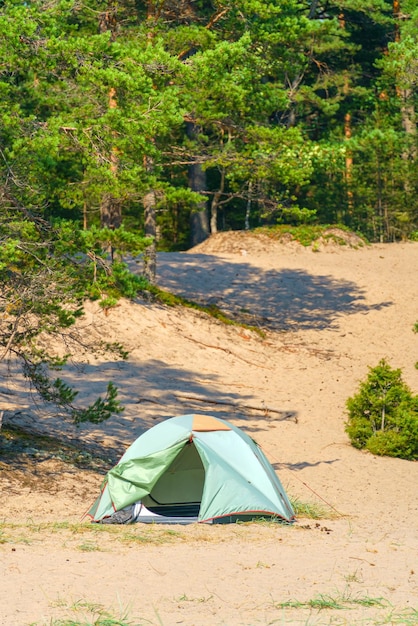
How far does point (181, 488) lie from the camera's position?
12.6 meters

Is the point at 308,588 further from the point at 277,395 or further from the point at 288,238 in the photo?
the point at 288,238

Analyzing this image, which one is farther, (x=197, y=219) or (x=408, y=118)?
(x=408, y=118)

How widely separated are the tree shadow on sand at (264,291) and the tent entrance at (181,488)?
12.8 meters

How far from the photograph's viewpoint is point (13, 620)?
7.02 metres

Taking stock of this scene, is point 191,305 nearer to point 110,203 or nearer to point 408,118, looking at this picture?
point 110,203

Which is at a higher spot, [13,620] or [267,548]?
[13,620]

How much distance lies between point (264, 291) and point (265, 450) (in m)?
12.0

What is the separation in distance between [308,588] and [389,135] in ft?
91.1

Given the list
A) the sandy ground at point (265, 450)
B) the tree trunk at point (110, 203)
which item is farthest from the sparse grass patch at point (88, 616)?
the tree trunk at point (110, 203)

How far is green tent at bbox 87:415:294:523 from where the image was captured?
37.8 ft

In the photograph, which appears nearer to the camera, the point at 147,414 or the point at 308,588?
the point at 308,588

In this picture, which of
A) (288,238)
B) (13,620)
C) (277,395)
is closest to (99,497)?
(13,620)

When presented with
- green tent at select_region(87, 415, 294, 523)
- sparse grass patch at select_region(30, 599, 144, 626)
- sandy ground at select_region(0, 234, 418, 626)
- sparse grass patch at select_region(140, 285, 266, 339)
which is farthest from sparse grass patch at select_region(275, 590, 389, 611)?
sparse grass patch at select_region(140, 285, 266, 339)

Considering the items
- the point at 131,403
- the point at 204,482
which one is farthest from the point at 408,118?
the point at 204,482
